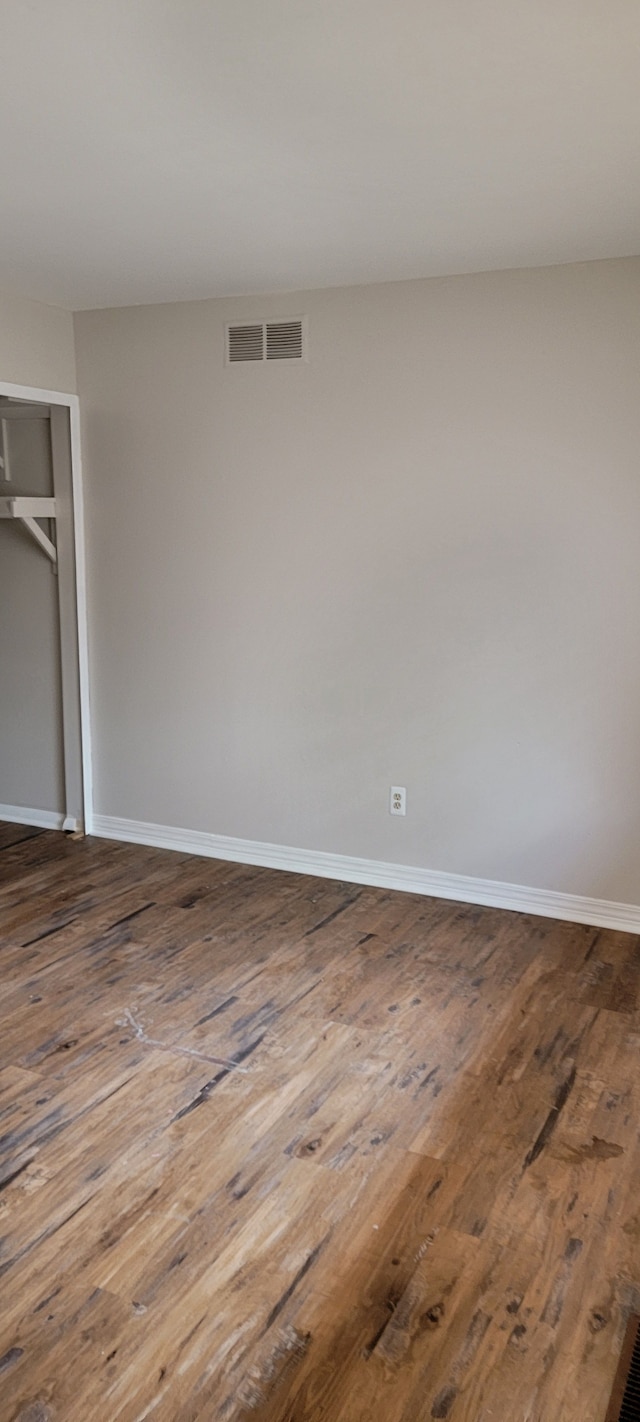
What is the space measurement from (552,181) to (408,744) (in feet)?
6.80

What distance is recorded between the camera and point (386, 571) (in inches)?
156

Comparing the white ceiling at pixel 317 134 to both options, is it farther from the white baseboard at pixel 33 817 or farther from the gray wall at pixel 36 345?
the white baseboard at pixel 33 817

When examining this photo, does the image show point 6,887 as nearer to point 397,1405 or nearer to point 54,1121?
point 54,1121

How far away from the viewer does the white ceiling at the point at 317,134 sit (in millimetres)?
1877

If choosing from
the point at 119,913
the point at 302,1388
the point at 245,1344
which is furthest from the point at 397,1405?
the point at 119,913

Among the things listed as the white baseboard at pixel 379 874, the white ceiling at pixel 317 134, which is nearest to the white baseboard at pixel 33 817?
the white baseboard at pixel 379 874

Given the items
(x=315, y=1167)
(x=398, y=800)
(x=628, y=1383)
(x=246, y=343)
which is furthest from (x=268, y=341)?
(x=628, y=1383)

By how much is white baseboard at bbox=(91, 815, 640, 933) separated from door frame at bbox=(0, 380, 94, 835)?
0.70ft

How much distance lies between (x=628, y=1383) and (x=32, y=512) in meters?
3.85

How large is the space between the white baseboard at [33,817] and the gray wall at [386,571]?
455mm

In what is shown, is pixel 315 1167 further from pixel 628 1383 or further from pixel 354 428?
pixel 354 428

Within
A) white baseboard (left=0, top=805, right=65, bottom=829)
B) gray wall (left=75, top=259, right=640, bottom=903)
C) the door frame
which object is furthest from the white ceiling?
white baseboard (left=0, top=805, right=65, bottom=829)

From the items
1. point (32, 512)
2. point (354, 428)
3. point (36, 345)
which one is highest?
point (36, 345)

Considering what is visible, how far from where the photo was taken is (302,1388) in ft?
5.69
